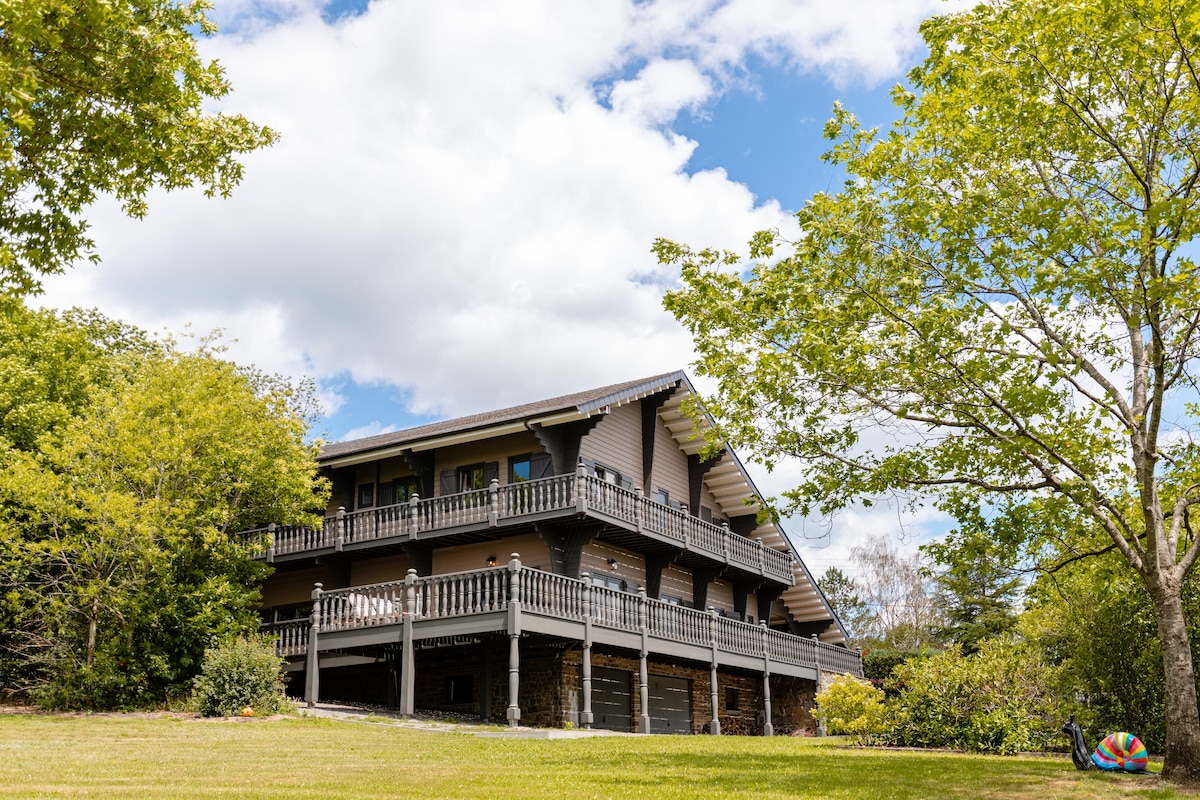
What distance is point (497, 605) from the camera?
22.5m

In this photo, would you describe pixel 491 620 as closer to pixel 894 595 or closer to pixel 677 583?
pixel 677 583

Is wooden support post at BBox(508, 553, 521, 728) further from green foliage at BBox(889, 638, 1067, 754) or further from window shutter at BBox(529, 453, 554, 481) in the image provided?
green foliage at BBox(889, 638, 1067, 754)

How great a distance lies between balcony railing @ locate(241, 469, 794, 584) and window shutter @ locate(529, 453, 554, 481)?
4.60 ft

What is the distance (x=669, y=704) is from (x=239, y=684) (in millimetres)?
13422

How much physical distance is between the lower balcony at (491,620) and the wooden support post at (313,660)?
0.02m

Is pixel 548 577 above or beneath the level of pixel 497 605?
above

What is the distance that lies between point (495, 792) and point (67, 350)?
2395 centimetres

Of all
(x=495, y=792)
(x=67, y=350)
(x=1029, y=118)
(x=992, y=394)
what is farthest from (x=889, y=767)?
(x=67, y=350)

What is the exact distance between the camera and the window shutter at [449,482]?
96.6 ft

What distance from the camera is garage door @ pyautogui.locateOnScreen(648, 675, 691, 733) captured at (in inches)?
1174

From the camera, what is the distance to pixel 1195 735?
13.0 meters

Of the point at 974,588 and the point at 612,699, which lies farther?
the point at 974,588

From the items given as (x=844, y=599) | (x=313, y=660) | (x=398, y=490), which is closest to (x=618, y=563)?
(x=398, y=490)

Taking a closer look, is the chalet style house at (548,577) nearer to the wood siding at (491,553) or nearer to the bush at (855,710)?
the wood siding at (491,553)
